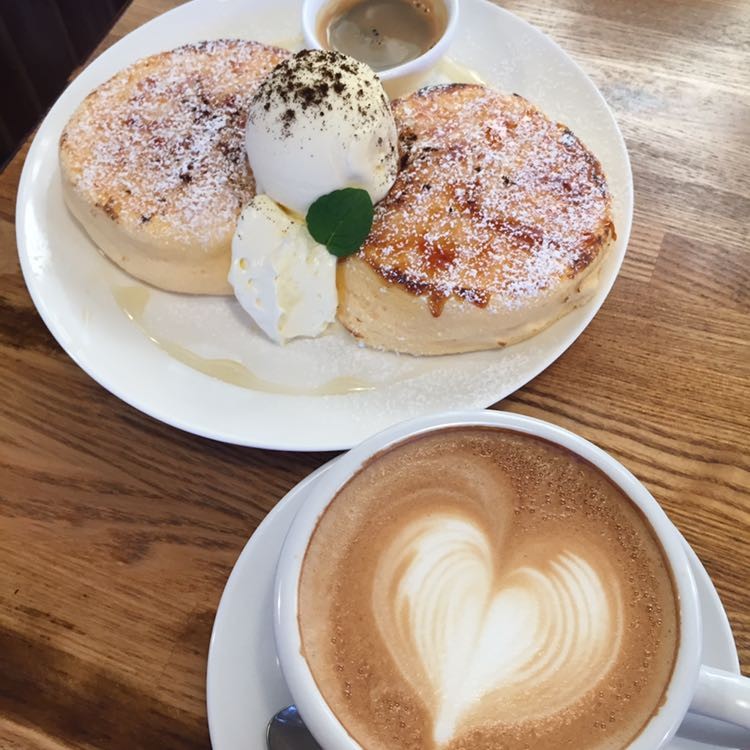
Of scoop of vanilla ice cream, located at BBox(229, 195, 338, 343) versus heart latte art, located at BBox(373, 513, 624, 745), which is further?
scoop of vanilla ice cream, located at BBox(229, 195, 338, 343)

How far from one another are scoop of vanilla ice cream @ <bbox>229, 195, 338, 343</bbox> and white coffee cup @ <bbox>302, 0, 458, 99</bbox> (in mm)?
345

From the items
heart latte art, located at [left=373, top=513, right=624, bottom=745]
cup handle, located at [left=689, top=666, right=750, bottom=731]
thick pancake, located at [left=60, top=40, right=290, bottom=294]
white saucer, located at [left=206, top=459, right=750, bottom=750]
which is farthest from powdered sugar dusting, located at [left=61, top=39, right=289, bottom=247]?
cup handle, located at [left=689, top=666, right=750, bottom=731]

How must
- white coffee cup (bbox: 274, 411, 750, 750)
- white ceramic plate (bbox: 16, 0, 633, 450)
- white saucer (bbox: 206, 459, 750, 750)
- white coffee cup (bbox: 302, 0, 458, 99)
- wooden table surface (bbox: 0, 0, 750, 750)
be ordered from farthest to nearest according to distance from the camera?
white coffee cup (bbox: 302, 0, 458, 99) < white ceramic plate (bbox: 16, 0, 633, 450) < wooden table surface (bbox: 0, 0, 750, 750) < white saucer (bbox: 206, 459, 750, 750) < white coffee cup (bbox: 274, 411, 750, 750)

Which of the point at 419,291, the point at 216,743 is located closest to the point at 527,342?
the point at 419,291

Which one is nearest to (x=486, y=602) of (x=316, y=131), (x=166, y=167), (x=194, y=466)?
(x=194, y=466)

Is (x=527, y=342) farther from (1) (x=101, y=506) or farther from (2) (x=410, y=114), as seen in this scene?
(1) (x=101, y=506)

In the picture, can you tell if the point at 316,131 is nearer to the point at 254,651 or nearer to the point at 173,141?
the point at 173,141

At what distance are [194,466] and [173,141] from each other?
48 centimetres

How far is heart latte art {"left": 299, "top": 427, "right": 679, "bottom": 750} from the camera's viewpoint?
624 mm

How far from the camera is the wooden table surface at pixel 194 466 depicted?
2.93ft

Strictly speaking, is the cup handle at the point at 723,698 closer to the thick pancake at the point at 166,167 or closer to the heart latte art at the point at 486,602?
the heart latte art at the point at 486,602

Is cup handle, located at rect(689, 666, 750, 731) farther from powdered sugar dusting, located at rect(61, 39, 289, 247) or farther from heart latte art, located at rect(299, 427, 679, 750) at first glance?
powdered sugar dusting, located at rect(61, 39, 289, 247)

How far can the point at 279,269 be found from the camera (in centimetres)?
103

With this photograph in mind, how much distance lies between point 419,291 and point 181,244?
0.34 metres
